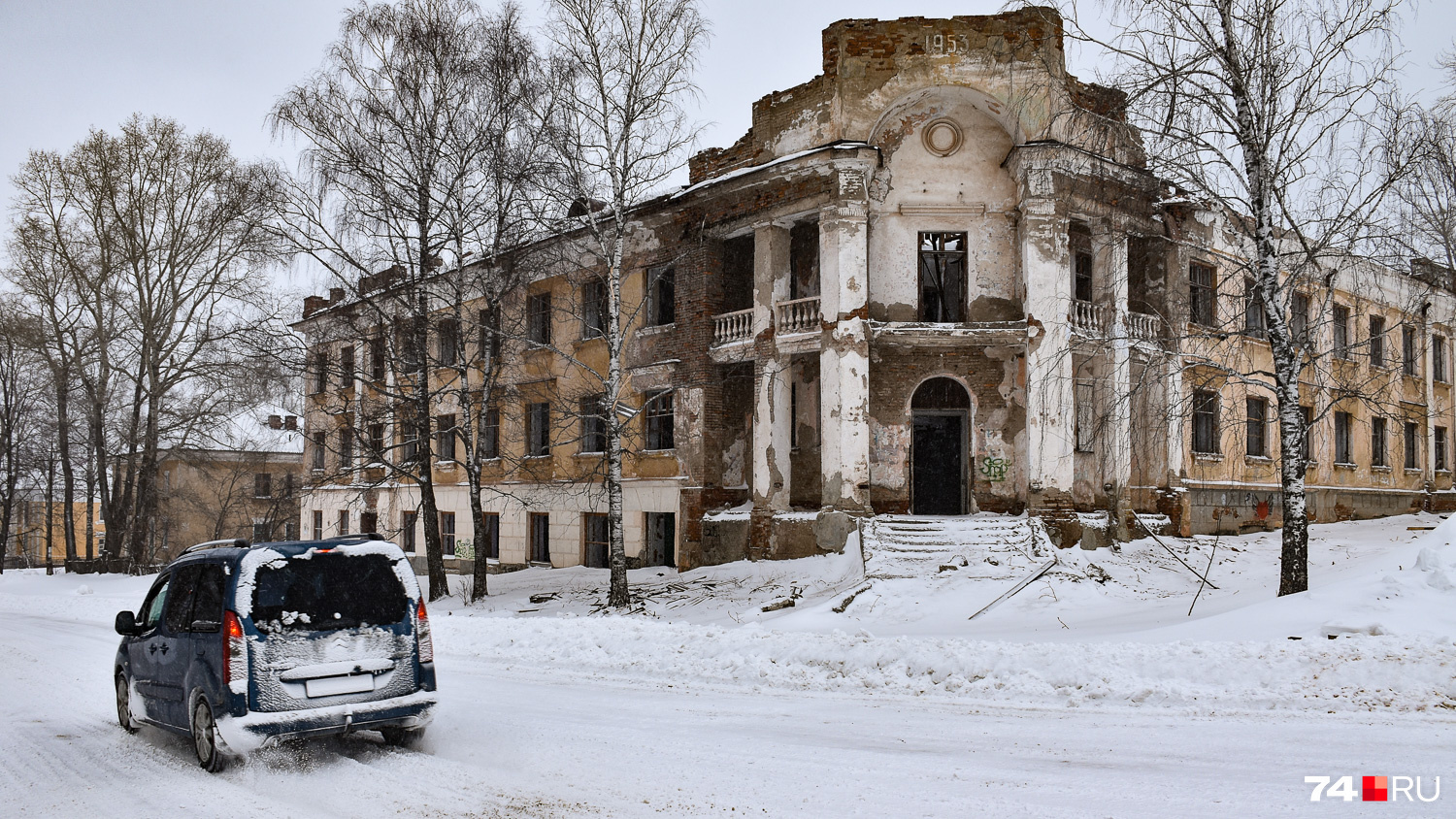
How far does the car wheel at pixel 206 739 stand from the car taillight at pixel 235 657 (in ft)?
1.09

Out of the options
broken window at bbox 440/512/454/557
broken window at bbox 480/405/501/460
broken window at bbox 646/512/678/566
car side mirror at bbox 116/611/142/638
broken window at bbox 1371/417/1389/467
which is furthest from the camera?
broken window at bbox 1371/417/1389/467

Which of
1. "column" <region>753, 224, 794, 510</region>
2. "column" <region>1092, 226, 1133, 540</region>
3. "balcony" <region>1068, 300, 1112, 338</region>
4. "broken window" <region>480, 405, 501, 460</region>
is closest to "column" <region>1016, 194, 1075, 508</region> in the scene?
"balcony" <region>1068, 300, 1112, 338</region>

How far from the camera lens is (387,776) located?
21.2 feet

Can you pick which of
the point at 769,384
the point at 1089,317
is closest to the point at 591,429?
the point at 769,384

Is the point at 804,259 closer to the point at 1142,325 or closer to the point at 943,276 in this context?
the point at 943,276

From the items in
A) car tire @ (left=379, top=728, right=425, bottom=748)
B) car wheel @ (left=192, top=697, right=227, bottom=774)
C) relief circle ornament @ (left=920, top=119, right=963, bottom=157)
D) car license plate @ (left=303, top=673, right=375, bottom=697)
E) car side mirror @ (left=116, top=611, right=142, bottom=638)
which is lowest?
car tire @ (left=379, top=728, right=425, bottom=748)

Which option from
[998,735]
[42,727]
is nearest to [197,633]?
[42,727]

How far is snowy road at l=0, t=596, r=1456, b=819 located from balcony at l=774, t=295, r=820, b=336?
1188cm

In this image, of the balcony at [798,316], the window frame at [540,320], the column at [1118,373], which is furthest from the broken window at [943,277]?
the window frame at [540,320]

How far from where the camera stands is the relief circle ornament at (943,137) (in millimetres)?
20359

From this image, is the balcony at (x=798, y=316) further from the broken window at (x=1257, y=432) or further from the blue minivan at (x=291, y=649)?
the blue minivan at (x=291, y=649)

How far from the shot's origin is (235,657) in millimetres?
6664

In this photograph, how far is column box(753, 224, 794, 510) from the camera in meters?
20.7

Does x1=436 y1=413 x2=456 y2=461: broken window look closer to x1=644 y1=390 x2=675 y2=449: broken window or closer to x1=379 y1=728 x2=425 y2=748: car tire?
x1=644 y1=390 x2=675 y2=449: broken window
